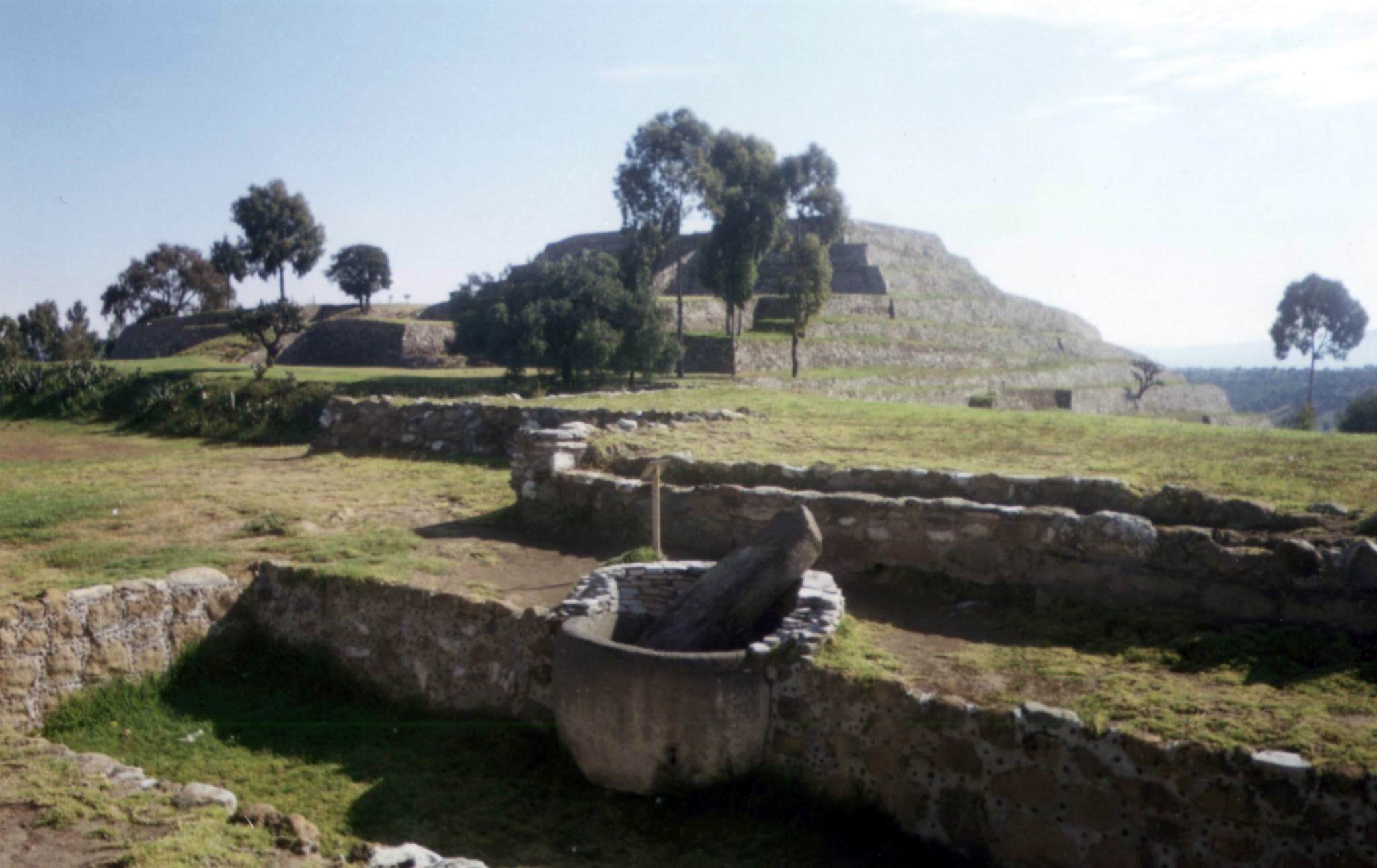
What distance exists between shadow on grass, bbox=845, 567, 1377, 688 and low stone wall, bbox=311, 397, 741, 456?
7784 millimetres

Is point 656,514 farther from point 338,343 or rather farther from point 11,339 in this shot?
point 11,339

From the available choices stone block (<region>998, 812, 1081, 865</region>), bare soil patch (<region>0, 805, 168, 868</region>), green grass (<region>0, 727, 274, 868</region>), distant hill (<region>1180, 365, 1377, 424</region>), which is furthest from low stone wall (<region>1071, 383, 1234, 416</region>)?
bare soil patch (<region>0, 805, 168, 868</region>)

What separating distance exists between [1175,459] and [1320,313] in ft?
138

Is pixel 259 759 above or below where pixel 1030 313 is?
below

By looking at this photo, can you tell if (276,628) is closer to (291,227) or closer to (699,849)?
(699,849)

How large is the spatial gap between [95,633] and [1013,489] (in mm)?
8077

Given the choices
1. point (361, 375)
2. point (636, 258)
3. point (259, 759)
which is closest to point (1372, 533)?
point (259, 759)

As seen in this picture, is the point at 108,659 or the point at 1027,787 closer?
the point at 1027,787

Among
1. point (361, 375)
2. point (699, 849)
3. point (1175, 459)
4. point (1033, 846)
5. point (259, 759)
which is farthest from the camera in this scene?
point (361, 375)

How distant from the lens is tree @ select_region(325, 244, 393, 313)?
52938 mm

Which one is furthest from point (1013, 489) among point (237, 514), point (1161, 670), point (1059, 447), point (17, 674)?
point (237, 514)

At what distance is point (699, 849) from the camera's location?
5.67 meters

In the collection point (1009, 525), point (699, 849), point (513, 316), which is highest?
point (513, 316)

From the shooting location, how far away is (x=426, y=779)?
670 cm
